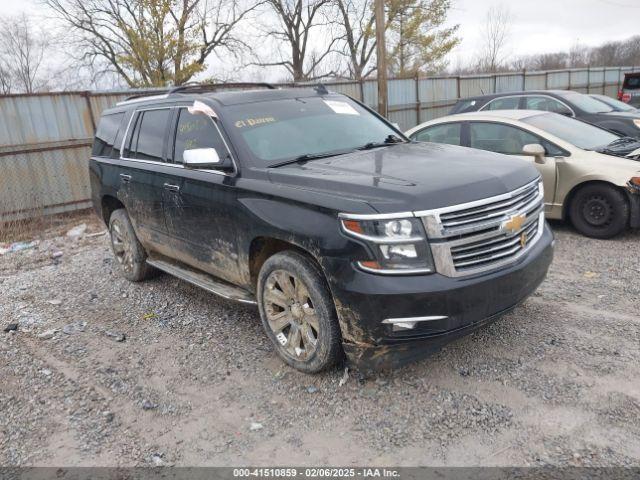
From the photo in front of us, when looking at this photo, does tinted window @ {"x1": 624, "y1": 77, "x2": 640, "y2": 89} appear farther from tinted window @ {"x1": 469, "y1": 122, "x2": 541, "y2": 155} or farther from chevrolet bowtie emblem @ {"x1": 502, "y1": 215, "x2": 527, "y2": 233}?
chevrolet bowtie emblem @ {"x1": 502, "y1": 215, "x2": 527, "y2": 233}

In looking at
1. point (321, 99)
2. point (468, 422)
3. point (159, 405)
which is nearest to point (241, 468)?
point (159, 405)

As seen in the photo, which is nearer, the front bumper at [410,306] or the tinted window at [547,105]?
the front bumper at [410,306]

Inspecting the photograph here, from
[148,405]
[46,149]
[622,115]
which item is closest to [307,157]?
[148,405]

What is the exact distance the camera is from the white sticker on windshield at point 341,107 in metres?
4.56

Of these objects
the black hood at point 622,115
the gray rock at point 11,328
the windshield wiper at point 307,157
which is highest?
the windshield wiper at point 307,157

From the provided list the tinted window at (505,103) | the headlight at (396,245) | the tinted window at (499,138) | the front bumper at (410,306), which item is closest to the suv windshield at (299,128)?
the headlight at (396,245)

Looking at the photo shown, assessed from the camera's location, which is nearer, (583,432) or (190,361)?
(583,432)

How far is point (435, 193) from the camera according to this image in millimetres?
2959

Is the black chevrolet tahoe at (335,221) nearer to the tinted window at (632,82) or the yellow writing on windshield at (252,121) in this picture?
the yellow writing on windshield at (252,121)

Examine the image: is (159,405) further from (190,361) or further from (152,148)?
(152,148)

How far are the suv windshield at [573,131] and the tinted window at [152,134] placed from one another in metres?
4.56

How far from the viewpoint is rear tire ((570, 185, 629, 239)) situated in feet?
19.0

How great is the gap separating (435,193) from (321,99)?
2.06 metres

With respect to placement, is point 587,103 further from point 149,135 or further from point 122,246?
point 122,246
